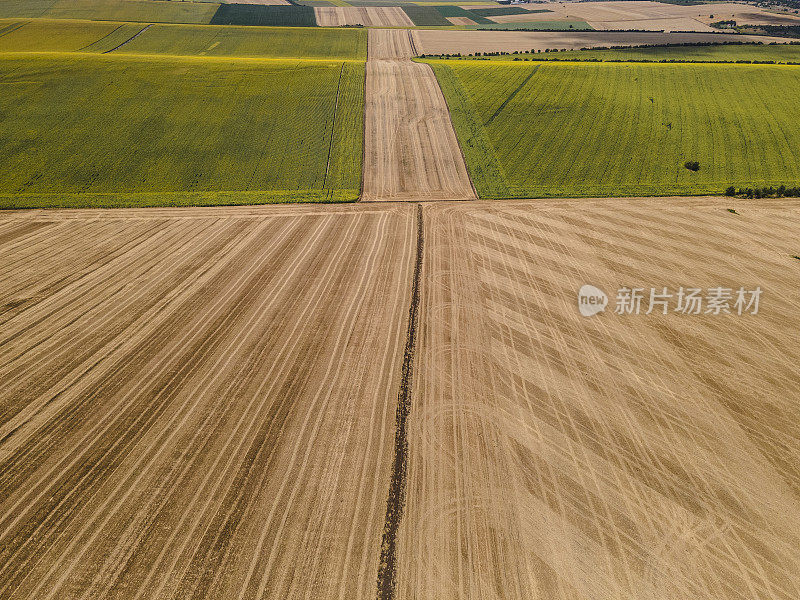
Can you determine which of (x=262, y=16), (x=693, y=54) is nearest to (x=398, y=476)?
(x=693, y=54)

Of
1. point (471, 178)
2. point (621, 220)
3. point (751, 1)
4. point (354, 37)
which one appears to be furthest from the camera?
point (751, 1)

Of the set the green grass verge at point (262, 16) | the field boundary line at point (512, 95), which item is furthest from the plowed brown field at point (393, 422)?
the green grass verge at point (262, 16)

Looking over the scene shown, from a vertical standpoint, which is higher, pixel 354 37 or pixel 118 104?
pixel 354 37

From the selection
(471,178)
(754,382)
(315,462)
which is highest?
(471,178)

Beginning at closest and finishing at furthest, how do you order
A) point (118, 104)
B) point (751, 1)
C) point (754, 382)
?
point (754, 382) → point (118, 104) → point (751, 1)

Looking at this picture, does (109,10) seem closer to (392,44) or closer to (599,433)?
(392,44)

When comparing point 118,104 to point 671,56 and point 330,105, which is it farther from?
point 671,56

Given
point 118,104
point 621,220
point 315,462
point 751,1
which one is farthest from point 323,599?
point 751,1
